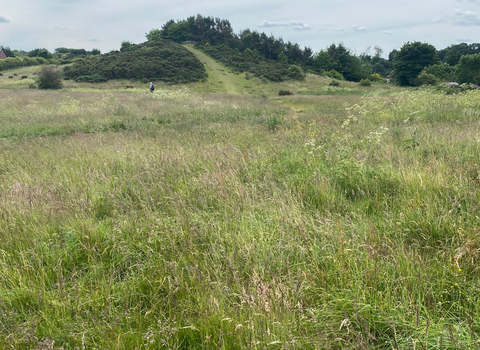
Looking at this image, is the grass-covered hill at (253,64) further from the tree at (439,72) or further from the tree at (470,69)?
the tree at (470,69)

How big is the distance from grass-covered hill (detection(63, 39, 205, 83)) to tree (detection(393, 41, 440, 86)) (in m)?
42.6

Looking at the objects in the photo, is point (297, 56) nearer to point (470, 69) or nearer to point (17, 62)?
point (470, 69)

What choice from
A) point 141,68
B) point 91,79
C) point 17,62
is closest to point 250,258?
point 91,79

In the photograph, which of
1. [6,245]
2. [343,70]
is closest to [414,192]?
[6,245]

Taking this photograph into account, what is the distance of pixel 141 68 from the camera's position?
45.7 metres

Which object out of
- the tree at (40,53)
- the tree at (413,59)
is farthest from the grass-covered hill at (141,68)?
the tree at (413,59)

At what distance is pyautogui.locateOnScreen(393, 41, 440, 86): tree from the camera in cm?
5488

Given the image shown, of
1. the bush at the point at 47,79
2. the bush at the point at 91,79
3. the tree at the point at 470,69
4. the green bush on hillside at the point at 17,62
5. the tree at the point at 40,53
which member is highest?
the tree at the point at 40,53

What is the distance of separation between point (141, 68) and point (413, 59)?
55.3 metres

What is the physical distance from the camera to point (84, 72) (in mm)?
45156

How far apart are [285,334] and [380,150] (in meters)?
4.43

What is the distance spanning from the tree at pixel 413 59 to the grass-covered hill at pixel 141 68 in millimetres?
42579

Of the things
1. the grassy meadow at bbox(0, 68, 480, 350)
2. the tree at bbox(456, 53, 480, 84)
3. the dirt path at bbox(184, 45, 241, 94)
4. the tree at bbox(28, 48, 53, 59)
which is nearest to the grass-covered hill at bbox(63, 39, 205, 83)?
the dirt path at bbox(184, 45, 241, 94)

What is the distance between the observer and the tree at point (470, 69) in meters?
45.1
